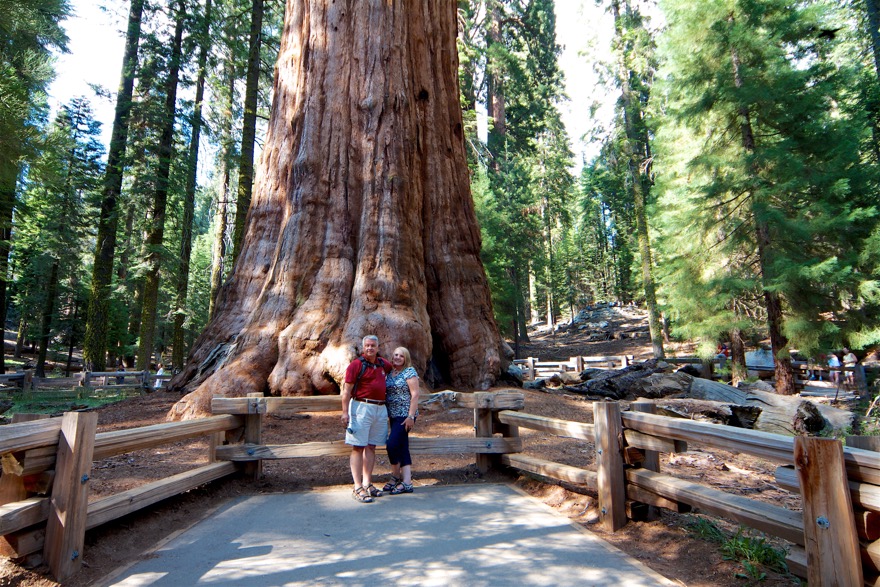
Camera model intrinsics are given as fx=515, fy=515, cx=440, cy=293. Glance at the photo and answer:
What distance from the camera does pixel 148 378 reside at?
17.1 meters

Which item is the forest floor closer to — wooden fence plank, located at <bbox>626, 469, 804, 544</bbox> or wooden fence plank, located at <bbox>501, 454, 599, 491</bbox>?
wooden fence plank, located at <bbox>501, 454, 599, 491</bbox>

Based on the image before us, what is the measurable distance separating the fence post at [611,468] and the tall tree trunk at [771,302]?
12.0 metres

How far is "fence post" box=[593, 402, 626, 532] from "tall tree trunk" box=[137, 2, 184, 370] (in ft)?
54.4

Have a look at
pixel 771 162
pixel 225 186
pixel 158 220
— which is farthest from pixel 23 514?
pixel 225 186

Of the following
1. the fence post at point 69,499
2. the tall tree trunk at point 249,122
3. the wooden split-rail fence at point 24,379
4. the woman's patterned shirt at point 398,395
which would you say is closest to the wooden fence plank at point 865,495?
the woman's patterned shirt at point 398,395

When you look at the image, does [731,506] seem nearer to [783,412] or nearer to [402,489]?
[402,489]

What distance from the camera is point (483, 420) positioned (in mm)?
6254

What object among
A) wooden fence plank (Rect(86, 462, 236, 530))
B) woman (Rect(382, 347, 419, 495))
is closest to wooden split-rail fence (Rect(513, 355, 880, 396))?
woman (Rect(382, 347, 419, 495))

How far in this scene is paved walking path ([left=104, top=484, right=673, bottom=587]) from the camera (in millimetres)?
3346

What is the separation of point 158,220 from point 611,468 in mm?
17895

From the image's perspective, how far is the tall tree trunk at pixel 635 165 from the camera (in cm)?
2347

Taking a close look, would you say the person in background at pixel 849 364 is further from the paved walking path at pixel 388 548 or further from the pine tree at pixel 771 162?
the paved walking path at pixel 388 548

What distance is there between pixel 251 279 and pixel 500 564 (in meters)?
7.82

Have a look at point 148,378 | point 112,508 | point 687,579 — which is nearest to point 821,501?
point 687,579
